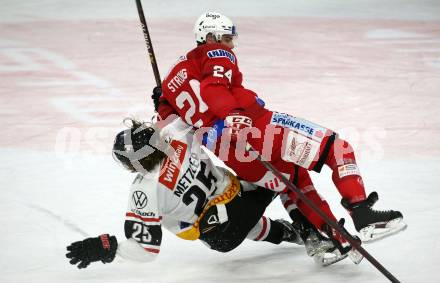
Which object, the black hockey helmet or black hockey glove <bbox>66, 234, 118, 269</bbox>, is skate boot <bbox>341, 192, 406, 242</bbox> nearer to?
the black hockey helmet

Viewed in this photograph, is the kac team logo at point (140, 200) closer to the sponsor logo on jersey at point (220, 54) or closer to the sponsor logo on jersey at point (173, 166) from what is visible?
the sponsor logo on jersey at point (173, 166)

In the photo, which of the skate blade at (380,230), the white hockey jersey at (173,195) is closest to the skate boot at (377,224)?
the skate blade at (380,230)

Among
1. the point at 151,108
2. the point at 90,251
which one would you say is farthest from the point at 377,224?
the point at 151,108

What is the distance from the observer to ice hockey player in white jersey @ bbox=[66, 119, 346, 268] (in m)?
4.30

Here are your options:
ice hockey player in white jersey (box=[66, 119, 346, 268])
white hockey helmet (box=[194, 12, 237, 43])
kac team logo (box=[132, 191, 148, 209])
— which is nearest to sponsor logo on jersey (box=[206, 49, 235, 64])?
white hockey helmet (box=[194, 12, 237, 43])

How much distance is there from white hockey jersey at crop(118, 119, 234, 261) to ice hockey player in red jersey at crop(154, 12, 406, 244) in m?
0.15

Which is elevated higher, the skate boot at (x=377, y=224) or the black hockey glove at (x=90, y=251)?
the skate boot at (x=377, y=224)

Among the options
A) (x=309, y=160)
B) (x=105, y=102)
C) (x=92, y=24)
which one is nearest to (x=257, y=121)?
(x=309, y=160)

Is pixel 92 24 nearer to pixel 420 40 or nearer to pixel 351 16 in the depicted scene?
pixel 351 16

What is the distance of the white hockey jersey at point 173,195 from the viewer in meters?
4.31

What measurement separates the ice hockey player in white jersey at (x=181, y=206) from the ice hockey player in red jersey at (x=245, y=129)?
5.2 inches

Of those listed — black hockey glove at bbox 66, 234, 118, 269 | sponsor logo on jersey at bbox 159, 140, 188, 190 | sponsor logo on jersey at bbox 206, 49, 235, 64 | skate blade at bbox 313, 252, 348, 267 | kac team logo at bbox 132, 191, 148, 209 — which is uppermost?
sponsor logo on jersey at bbox 206, 49, 235, 64

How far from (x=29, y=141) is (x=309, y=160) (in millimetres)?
3410

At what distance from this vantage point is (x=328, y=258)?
4.75 meters
